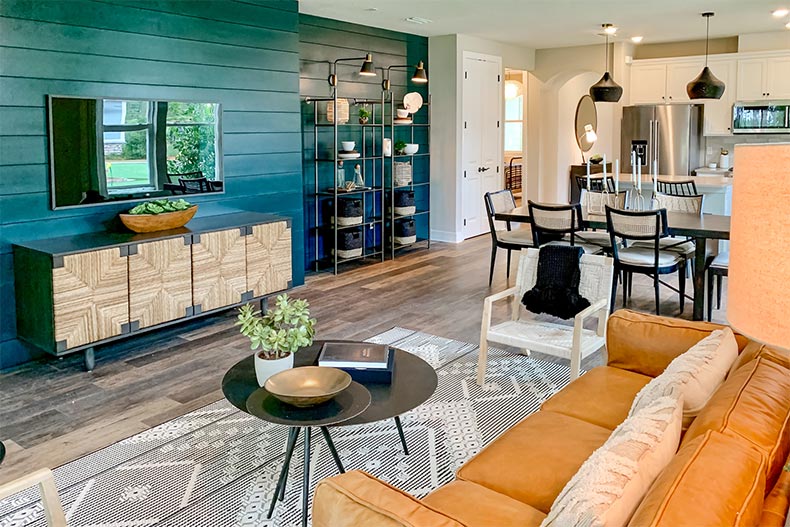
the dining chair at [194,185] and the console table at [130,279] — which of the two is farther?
the dining chair at [194,185]

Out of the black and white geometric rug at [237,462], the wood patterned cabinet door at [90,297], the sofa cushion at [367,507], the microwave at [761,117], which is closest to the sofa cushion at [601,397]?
the black and white geometric rug at [237,462]

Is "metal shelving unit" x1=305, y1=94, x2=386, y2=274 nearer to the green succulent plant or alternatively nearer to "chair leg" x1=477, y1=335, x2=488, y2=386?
"chair leg" x1=477, y1=335, x2=488, y2=386

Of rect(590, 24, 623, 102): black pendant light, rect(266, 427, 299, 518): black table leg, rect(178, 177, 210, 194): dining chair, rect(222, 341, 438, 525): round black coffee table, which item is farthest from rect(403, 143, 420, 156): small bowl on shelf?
rect(266, 427, 299, 518): black table leg

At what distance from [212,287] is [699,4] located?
17.1ft

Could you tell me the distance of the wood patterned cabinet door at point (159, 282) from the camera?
169 inches

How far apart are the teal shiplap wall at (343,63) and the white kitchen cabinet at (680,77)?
3.35m

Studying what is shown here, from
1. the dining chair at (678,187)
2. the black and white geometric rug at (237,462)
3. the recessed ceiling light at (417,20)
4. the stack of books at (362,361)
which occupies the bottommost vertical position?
the black and white geometric rug at (237,462)

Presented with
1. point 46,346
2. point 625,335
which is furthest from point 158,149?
point 625,335

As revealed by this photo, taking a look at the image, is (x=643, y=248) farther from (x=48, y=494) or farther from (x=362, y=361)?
(x=48, y=494)

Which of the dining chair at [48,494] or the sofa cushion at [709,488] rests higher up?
the sofa cushion at [709,488]

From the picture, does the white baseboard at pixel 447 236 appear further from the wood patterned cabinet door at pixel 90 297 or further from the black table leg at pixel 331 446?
the black table leg at pixel 331 446

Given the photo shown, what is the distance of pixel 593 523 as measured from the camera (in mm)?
1290

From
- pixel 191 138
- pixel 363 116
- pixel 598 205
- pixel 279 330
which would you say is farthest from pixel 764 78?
pixel 279 330

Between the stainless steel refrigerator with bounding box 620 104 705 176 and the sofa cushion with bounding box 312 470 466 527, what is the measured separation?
832 centimetres
